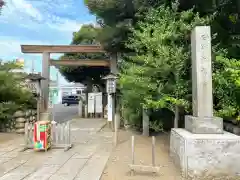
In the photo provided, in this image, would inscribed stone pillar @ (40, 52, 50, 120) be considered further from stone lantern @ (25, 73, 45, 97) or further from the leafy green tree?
the leafy green tree

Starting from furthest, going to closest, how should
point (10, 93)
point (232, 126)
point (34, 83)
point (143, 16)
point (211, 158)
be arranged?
point (34, 83) → point (10, 93) → point (143, 16) → point (232, 126) → point (211, 158)

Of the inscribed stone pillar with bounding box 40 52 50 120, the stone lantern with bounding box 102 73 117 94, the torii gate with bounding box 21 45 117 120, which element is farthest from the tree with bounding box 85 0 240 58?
the inscribed stone pillar with bounding box 40 52 50 120

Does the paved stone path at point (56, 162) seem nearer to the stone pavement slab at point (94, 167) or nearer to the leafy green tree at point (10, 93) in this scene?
the stone pavement slab at point (94, 167)

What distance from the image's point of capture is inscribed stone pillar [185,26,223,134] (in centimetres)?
598

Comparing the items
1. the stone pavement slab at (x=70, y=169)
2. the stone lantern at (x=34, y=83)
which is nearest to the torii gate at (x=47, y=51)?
the stone lantern at (x=34, y=83)

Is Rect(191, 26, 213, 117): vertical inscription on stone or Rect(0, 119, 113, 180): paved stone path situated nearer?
Rect(0, 119, 113, 180): paved stone path

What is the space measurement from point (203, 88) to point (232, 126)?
71.4 inches

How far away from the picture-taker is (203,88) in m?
6.08

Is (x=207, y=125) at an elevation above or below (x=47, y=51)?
below

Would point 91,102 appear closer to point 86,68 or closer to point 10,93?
point 86,68

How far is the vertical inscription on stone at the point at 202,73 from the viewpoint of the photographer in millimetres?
6055

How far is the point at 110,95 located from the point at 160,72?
5.07m

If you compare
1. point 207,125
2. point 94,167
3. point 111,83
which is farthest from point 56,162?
point 111,83

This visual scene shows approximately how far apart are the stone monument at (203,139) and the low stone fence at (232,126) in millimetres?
1151
